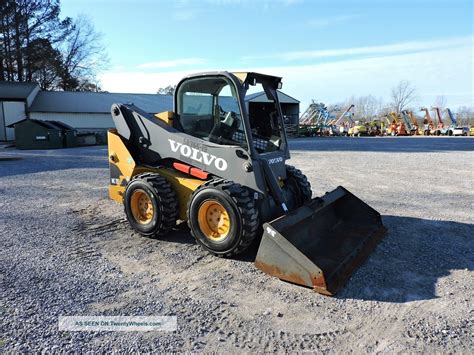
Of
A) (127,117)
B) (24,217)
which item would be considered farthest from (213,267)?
(24,217)

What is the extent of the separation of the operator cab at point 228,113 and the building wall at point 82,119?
29817mm

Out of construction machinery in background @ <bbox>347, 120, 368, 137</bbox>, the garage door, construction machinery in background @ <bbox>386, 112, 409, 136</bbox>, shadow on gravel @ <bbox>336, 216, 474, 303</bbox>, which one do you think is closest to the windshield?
shadow on gravel @ <bbox>336, 216, 474, 303</bbox>

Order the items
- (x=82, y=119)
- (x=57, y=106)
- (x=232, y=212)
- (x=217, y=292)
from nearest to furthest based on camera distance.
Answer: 1. (x=217, y=292)
2. (x=232, y=212)
3. (x=57, y=106)
4. (x=82, y=119)

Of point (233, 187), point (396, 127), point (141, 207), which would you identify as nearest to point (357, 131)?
point (396, 127)

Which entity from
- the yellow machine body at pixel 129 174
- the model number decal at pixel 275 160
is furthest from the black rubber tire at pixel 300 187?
the yellow machine body at pixel 129 174

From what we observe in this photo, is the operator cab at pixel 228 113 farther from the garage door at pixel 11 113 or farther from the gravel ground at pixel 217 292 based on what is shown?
the garage door at pixel 11 113

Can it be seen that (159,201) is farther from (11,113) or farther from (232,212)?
(11,113)

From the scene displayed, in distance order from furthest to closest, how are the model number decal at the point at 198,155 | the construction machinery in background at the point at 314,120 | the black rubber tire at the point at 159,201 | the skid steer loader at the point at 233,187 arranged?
the construction machinery in background at the point at 314,120
the black rubber tire at the point at 159,201
the model number decal at the point at 198,155
the skid steer loader at the point at 233,187

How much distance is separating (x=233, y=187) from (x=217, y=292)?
119cm

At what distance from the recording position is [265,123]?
526cm

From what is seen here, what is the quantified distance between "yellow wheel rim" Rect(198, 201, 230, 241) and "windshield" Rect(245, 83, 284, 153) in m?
1.02

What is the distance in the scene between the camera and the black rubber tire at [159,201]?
4.93 metres

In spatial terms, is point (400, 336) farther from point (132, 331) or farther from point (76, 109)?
point (76, 109)

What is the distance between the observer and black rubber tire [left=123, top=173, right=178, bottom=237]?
4.93m
